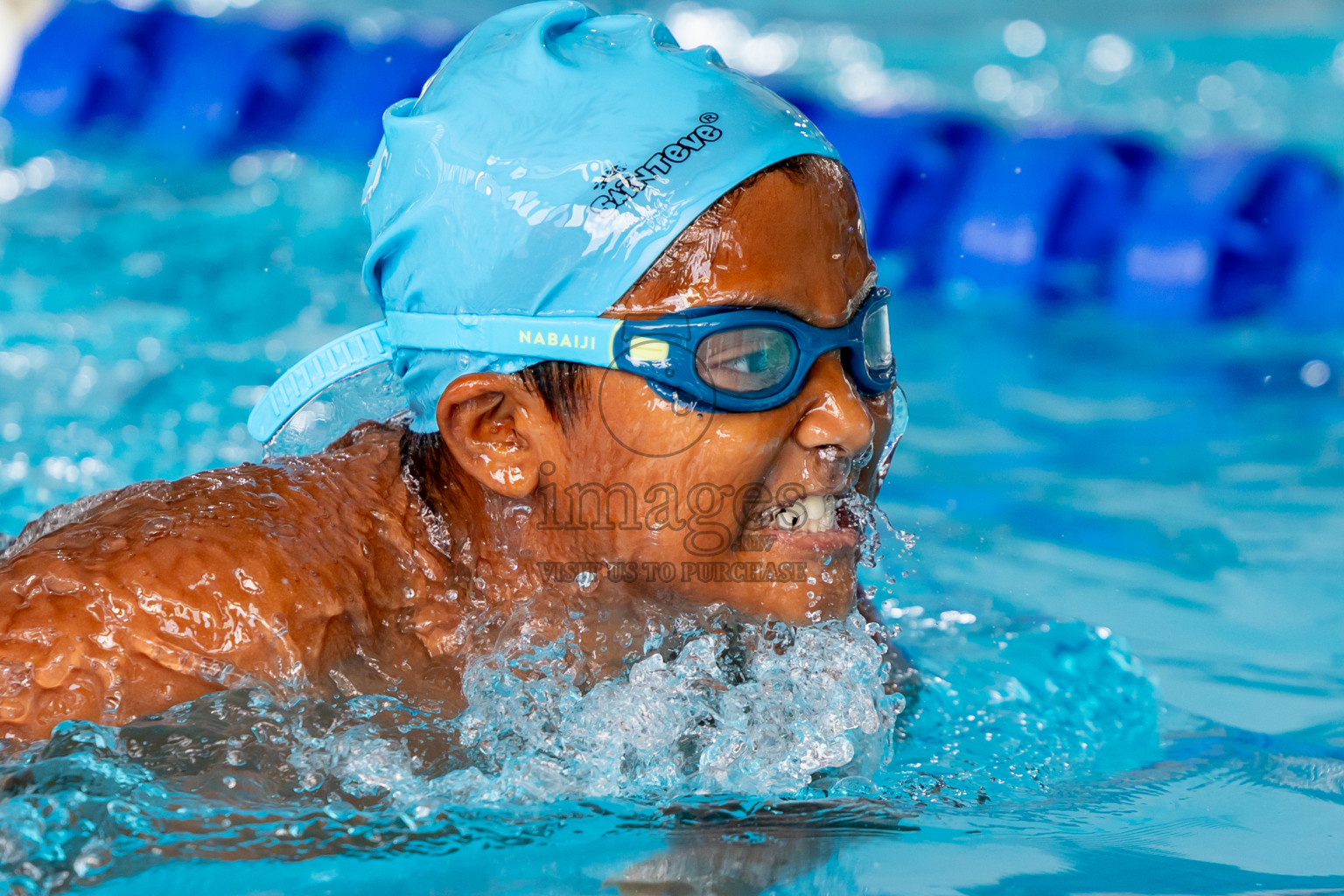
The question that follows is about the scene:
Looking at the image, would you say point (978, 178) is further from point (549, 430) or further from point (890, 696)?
point (549, 430)

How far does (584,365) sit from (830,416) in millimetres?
365

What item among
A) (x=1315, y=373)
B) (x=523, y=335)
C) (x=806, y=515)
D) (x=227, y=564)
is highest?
(x=1315, y=373)

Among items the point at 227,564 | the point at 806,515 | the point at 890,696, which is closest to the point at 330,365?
the point at 227,564

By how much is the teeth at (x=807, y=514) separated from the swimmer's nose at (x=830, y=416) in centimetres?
9

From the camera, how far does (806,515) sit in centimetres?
201

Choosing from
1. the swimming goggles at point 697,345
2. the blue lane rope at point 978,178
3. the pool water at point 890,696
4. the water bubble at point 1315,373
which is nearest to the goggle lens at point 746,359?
the swimming goggles at point 697,345

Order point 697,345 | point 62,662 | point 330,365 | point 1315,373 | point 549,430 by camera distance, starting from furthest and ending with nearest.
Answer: point 1315,373, point 330,365, point 549,430, point 697,345, point 62,662

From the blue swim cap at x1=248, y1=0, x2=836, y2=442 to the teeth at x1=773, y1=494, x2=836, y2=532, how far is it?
41 cm

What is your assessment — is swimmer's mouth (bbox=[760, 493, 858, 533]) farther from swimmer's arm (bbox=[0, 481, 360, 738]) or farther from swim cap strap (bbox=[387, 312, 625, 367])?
swimmer's arm (bbox=[0, 481, 360, 738])

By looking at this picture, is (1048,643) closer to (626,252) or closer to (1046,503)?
(1046,503)

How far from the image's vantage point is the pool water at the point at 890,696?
1.75m

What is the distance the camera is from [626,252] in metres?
1.89

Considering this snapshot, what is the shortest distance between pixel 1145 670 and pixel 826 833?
123cm

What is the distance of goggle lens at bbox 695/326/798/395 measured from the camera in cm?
188
